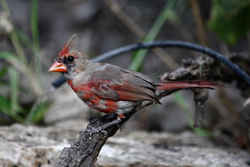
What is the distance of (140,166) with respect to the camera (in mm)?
2523

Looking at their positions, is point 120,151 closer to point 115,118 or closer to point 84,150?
point 115,118

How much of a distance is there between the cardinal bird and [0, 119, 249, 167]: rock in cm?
41

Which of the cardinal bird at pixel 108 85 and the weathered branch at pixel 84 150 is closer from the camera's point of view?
the weathered branch at pixel 84 150

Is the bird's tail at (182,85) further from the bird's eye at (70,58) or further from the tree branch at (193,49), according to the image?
the bird's eye at (70,58)

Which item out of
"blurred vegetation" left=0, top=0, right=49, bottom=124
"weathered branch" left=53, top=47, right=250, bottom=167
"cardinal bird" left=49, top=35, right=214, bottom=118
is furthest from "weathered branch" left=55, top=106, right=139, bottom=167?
"blurred vegetation" left=0, top=0, right=49, bottom=124

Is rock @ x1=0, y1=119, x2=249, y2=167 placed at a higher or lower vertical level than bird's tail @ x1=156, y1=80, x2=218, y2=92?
lower

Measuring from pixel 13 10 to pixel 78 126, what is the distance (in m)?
3.17

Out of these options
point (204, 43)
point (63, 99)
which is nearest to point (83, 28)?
point (63, 99)

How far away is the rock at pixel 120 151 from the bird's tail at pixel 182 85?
55 centimetres

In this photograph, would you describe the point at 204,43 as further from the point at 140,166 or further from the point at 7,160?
the point at 7,160

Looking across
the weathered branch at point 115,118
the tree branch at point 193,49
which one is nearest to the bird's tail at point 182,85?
the weathered branch at point 115,118

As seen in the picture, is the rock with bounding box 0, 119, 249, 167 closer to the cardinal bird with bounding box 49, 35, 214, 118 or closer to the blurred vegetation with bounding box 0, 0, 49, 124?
the cardinal bird with bounding box 49, 35, 214, 118

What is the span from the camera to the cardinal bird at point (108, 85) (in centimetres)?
239

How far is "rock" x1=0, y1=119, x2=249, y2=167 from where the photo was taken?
238 centimetres
